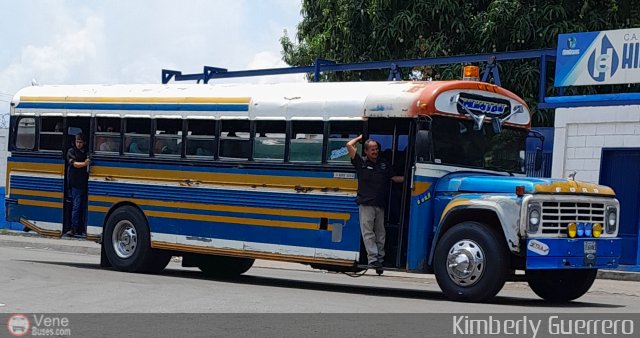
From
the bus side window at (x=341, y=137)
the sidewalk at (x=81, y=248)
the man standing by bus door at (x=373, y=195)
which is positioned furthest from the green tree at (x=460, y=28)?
the man standing by bus door at (x=373, y=195)

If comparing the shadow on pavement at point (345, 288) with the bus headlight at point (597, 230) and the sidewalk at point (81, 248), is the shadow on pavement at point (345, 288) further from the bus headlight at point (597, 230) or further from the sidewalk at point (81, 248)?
the sidewalk at point (81, 248)

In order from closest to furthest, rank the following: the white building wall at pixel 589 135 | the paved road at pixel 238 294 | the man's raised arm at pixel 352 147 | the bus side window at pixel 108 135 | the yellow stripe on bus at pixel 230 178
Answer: the paved road at pixel 238 294 < the man's raised arm at pixel 352 147 < the yellow stripe on bus at pixel 230 178 < the bus side window at pixel 108 135 < the white building wall at pixel 589 135

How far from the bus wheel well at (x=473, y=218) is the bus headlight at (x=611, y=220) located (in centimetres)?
137

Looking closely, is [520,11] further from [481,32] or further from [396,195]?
[396,195]

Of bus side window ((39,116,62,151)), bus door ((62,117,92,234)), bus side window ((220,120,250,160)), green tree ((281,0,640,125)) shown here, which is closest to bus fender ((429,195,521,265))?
bus side window ((220,120,250,160))

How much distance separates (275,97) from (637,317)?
609 centimetres

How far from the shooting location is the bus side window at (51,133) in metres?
18.7

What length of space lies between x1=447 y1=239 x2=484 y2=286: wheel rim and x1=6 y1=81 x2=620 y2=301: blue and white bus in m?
0.01

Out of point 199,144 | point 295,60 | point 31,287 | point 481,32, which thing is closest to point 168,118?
point 199,144

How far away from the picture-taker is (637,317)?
12.1m

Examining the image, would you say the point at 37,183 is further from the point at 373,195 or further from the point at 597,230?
the point at 597,230

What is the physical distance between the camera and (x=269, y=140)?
634 inches

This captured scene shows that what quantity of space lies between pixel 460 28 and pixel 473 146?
17544mm

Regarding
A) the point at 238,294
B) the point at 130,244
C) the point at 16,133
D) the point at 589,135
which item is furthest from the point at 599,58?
the point at 238,294
